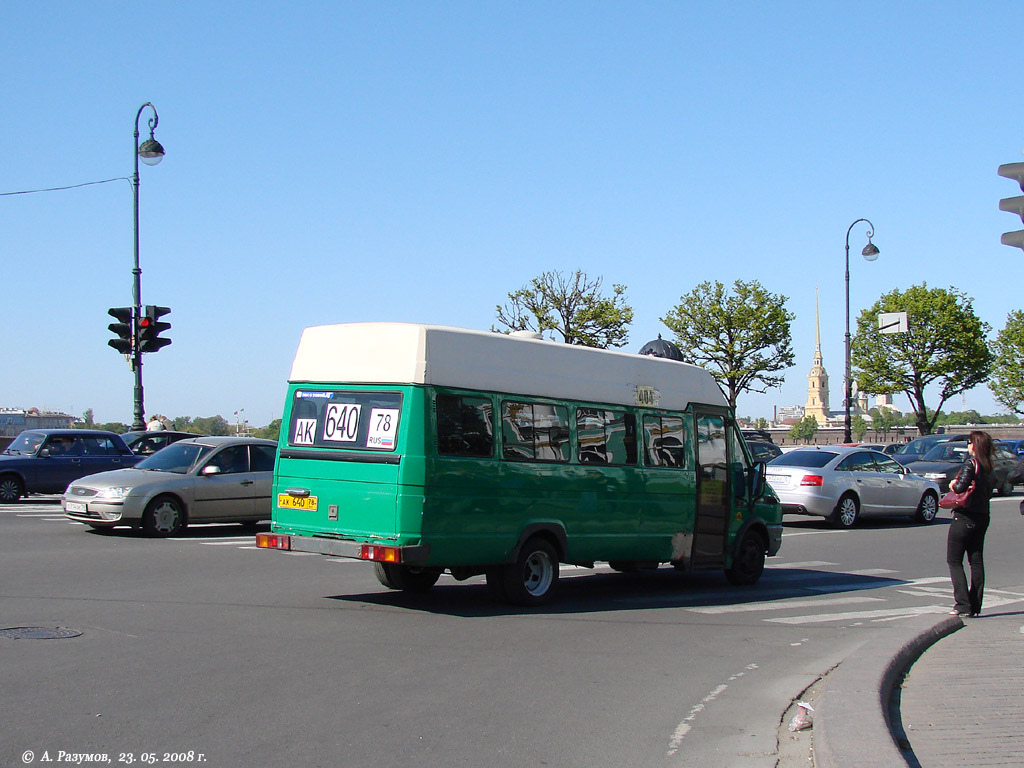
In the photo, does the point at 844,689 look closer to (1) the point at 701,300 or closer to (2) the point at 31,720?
(2) the point at 31,720

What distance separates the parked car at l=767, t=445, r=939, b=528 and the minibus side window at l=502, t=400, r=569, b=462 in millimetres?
10695

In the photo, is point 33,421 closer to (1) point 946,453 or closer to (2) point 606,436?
(1) point 946,453

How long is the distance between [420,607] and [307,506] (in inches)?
57.4

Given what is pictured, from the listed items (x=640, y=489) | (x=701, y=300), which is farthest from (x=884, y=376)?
(x=640, y=489)

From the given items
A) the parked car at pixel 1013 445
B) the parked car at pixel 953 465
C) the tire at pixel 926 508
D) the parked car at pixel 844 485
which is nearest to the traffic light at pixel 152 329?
the parked car at pixel 844 485

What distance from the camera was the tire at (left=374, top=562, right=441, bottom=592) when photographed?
10875mm

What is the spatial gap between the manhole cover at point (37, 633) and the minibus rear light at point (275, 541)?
2172 millimetres

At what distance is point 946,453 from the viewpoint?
101ft

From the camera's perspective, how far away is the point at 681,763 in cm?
562

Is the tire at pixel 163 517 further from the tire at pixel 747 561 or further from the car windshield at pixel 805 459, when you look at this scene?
the car windshield at pixel 805 459

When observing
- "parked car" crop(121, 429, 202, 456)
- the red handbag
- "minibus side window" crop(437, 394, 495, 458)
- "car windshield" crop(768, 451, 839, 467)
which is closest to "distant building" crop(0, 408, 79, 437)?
"parked car" crop(121, 429, 202, 456)

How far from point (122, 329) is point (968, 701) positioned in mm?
19856

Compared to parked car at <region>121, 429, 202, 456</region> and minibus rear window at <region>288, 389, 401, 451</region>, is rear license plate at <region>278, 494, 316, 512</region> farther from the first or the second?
parked car at <region>121, 429, 202, 456</region>

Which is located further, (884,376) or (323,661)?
(884,376)
